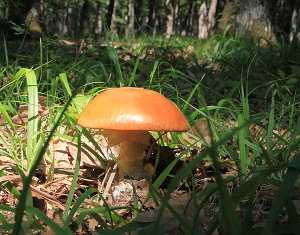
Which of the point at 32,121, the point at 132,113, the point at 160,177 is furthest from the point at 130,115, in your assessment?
the point at 32,121

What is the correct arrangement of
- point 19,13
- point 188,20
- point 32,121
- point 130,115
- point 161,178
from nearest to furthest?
point 161,178 → point 130,115 → point 32,121 → point 19,13 → point 188,20

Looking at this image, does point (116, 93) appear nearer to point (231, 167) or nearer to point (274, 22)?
point (231, 167)

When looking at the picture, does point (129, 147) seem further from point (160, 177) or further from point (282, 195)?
point (282, 195)

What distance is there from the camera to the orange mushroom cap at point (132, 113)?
1.85m

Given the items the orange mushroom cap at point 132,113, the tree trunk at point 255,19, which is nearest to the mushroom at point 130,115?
the orange mushroom cap at point 132,113

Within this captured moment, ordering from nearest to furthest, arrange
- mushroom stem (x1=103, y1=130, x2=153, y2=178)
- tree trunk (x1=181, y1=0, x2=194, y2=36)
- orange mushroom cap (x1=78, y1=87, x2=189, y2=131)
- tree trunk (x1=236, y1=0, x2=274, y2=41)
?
orange mushroom cap (x1=78, y1=87, x2=189, y2=131) < mushroom stem (x1=103, y1=130, x2=153, y2=178) < tree trunk (x1=236, y1=0, x2=274, y2=41) < tree trunk (x1=181, y1=0, x2=194, y2=36)

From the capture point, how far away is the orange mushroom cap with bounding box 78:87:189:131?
6.06 feet

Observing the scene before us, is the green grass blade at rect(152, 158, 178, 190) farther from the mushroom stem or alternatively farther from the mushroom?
the mushroom stem

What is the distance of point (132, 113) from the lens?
185cm

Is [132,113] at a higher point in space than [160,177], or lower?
higher

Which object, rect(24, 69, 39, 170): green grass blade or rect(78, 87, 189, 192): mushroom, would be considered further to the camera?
rect(24, 69, 39, 170): green grass blade

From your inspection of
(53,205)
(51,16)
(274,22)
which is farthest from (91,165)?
(51,16)

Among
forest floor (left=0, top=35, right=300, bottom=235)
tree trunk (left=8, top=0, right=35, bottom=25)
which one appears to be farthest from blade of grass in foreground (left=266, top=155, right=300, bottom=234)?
tree trunk (left=8, top=0, right=35, bottom=25)

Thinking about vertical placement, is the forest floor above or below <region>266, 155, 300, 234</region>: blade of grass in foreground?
below
